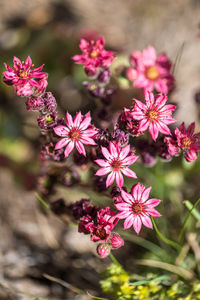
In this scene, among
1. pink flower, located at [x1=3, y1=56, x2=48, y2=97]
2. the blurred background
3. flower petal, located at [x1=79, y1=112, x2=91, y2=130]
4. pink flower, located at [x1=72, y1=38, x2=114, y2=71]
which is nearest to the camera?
pink flower, located at [x1=3, y1=56, x2=48, y2=97]

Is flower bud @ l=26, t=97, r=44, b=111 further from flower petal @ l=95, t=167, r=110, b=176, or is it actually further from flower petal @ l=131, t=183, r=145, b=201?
flower petal @ l=131, t=183, r=145, b=201

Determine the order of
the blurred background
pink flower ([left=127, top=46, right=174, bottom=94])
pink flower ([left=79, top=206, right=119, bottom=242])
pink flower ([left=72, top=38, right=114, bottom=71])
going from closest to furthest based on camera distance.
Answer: pink flower ([left=79, top=206, right=119, bottom=242]) → pink flower ([left=72, top=38, right=114, bottom=71]) → pink flower ([left=127, top=46, right=174, bottom=94]) → the blurred background

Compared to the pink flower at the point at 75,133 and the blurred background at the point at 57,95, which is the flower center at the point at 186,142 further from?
the blurred background at the point at 57,95

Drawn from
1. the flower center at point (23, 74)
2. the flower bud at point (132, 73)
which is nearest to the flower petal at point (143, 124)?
the flower center at point (23, 74)

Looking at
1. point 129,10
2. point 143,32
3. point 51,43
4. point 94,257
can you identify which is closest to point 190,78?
point 143,32

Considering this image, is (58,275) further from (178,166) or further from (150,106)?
(150,106)

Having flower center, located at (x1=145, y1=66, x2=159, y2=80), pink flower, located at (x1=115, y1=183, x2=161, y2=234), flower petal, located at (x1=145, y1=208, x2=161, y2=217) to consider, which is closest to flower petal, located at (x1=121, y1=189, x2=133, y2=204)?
pink flower, located at (x1=115, y1=183, x2=161, y2=234)
